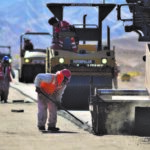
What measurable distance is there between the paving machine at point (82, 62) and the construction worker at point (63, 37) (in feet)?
0.10

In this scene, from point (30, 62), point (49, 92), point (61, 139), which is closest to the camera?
point (61, 139)

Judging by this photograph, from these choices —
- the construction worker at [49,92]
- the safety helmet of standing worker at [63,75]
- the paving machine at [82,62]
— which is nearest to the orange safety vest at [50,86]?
the construction worker at [49,92]

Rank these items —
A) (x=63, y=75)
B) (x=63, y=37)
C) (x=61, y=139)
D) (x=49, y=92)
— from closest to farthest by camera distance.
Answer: (x=61, y=139) → (x=63, y=75) → (x=49, y=92) → (x=63, y=37)

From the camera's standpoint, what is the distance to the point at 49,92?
12.5m

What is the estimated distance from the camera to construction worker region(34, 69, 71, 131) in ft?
40.5

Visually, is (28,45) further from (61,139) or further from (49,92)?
(61,139)

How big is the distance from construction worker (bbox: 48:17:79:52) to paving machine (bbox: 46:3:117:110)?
32mm

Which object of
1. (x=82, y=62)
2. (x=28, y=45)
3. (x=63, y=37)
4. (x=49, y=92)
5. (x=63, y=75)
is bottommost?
(x=49, y=92)

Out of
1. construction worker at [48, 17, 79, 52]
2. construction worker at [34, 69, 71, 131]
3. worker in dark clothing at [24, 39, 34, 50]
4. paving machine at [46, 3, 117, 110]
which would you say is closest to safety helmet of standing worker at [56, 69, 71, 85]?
construction worker at [34, 69, 71, 131]

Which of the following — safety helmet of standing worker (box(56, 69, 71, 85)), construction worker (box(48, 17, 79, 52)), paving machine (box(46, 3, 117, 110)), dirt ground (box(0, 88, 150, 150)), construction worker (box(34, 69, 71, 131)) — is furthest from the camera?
construction worker (box(48, 17, 79, 52))

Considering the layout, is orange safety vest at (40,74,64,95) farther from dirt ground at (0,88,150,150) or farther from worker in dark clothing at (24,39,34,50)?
worker in dark clothing at (24,39,34,50)

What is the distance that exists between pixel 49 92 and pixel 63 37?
5294 mm

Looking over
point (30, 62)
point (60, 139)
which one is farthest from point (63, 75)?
point (30, 62)

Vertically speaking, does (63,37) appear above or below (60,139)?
above
